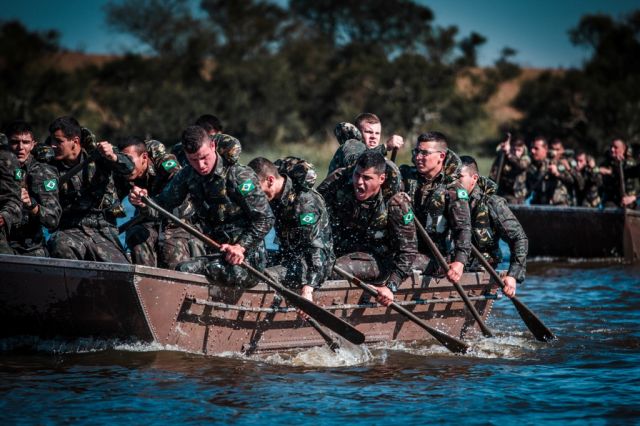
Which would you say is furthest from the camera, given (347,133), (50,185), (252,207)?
(347,133)

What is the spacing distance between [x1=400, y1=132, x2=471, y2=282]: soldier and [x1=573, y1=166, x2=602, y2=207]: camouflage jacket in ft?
29.9

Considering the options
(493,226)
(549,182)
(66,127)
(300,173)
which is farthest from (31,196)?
(549,182)

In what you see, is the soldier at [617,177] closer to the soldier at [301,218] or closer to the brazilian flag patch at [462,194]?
the brazilian flag patch at [462,194]

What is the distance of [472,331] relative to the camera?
1123cm

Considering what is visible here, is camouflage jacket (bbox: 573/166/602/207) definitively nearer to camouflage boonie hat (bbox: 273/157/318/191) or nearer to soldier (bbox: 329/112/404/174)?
soldier (bbox: 329/112/404/174)

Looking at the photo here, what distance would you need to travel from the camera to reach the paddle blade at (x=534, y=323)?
441 inches

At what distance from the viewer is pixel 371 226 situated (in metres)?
10.0

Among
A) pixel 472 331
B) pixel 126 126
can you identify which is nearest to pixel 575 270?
pixel 472 331

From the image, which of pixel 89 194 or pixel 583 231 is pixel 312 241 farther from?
pixel 583 231

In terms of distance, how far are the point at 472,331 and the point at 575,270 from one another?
6771mm

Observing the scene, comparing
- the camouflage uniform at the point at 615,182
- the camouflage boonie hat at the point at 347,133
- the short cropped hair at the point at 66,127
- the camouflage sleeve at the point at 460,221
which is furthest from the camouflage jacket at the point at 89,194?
the camouflage uniform at the point at 615,182

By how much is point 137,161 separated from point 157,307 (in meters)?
2.05

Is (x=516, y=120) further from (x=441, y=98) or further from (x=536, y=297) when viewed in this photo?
(x=536, y=297)

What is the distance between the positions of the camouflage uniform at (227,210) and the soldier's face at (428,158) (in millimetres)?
1975
